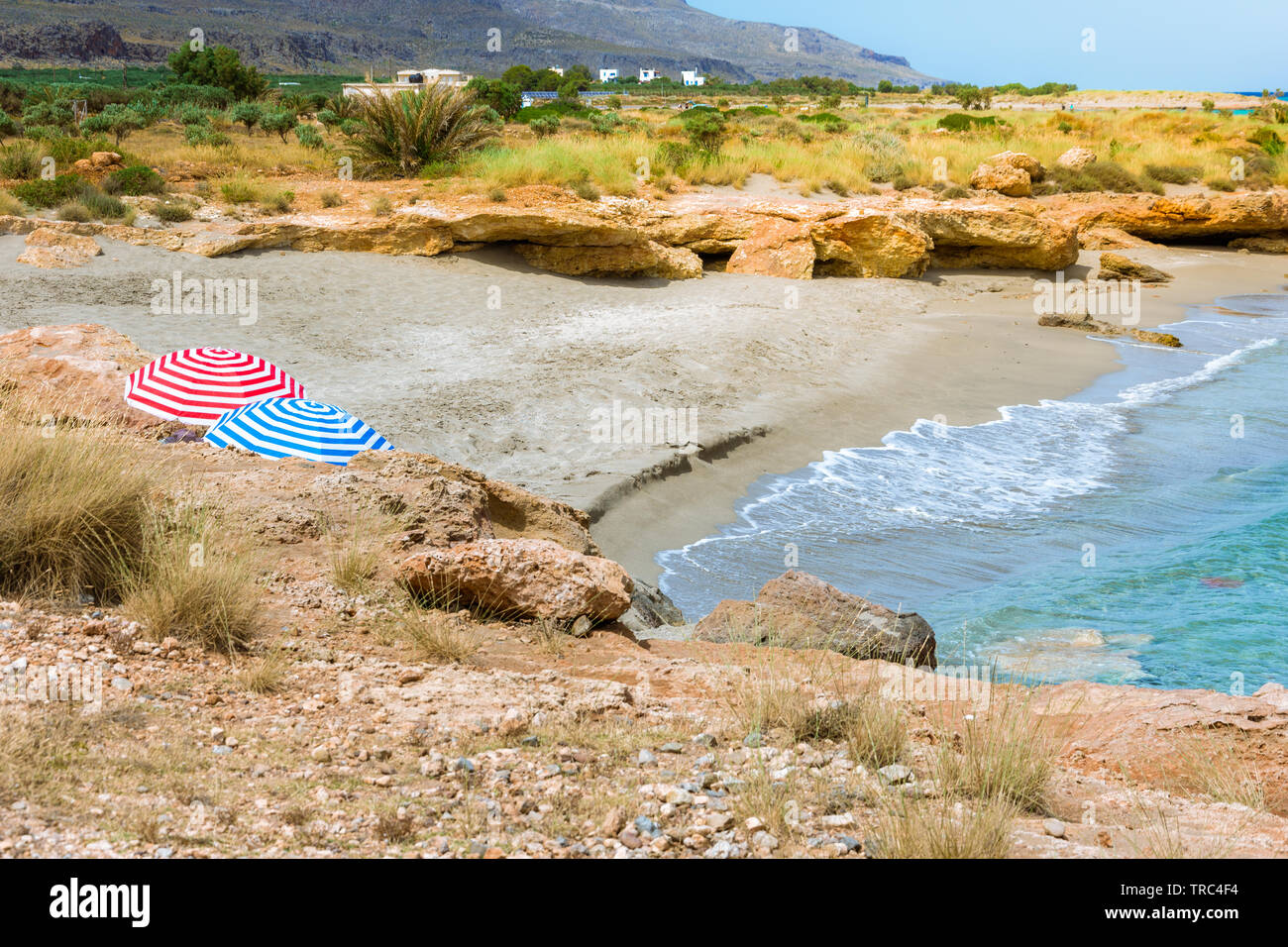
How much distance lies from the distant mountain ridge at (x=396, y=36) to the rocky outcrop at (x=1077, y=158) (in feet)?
29.7

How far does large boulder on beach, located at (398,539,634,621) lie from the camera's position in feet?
14.1

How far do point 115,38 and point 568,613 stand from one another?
76962 mm

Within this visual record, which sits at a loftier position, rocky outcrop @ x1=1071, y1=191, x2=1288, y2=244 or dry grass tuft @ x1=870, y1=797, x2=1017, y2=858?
rocky outcrop @ x1=1071, y1=191, x2=1288, y2=244

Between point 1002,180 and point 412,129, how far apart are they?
470 inches

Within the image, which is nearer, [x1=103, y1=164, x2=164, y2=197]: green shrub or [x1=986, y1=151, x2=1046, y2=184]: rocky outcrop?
[x1=103, y1=164, x2=164, y2=197]: green shrub

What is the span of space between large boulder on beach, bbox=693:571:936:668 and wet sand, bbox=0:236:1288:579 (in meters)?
1.71

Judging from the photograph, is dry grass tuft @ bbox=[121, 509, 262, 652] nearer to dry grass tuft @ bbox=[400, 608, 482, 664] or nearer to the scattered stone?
dry grass tuft @ bbox=[400, 608, 482, 664]

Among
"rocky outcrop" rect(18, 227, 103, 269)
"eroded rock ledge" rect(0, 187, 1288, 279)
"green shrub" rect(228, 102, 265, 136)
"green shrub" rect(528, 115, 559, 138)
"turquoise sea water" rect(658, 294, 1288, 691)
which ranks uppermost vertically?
"green shrub" rect(228, 102, 265, 136)

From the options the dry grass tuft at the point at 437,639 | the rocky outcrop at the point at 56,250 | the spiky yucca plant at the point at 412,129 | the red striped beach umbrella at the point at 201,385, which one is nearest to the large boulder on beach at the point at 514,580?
the dry grass tuft at the point at 437,639

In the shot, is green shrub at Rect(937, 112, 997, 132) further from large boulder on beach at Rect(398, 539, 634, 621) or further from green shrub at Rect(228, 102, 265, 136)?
large boulder on beach at Rect(398, 539, 634, 621)

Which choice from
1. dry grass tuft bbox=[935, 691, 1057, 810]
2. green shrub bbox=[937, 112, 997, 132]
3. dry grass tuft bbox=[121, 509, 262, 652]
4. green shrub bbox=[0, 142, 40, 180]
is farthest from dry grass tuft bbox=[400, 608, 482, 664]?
green shrub bbox=[937, 112, 997, 132]

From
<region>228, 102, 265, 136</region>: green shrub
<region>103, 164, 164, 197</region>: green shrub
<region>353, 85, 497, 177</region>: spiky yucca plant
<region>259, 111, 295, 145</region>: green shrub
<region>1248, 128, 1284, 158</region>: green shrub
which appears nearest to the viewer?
<region>103, 164, 164, 197</region>: green shrub

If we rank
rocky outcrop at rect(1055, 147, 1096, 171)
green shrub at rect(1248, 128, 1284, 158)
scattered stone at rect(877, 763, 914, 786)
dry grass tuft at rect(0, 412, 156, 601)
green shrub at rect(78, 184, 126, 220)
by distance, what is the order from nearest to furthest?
1. scattered stone at rect(877, 763, 914, 786)
2. dry grass tuft at rect(0, 412, 156, 601)
3. green shrub at rect(78, 184, 126, 220)
4. rocky outcrop at rect(1055, 147, 1096, 171)
5. green shrub at rect(1248, 128, 1284, 158)
